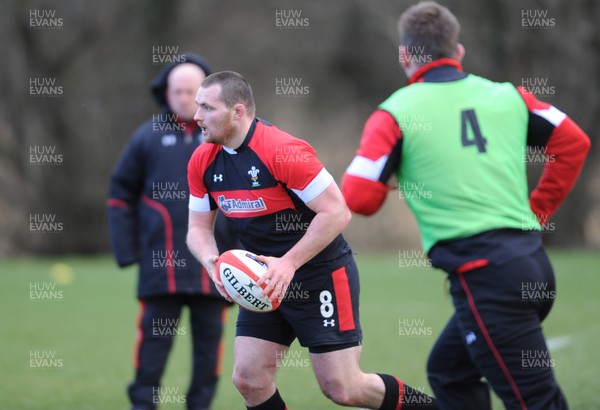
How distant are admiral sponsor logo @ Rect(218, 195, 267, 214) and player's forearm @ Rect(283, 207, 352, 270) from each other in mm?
327

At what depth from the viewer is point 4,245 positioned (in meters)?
22.8

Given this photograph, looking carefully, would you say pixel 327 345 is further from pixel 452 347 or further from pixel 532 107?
pixel 532 107

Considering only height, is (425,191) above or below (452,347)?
above

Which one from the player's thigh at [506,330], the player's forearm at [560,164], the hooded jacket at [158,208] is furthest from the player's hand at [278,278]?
the hooded jacket at [158,208]

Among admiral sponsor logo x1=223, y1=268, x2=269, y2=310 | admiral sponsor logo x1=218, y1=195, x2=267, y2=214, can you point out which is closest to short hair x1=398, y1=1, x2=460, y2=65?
admiral sponsor logo x1=218, y1=195, x2=267, y2=214

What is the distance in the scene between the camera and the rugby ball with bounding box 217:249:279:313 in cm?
465

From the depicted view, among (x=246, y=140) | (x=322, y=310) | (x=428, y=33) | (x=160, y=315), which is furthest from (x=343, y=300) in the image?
(x=160, y=315)

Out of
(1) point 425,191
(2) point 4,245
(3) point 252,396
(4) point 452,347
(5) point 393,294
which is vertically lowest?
(2) point 4,245

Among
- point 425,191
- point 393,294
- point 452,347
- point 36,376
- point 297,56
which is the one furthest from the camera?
point 297,56

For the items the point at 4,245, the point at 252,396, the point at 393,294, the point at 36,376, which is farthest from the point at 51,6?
the point at 252,396

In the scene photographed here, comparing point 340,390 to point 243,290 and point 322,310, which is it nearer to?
point 322,310

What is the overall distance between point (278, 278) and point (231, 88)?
1.00 metres

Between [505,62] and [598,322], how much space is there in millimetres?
12554

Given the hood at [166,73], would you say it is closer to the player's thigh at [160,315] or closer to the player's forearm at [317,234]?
the player's thigh at [160,315]
